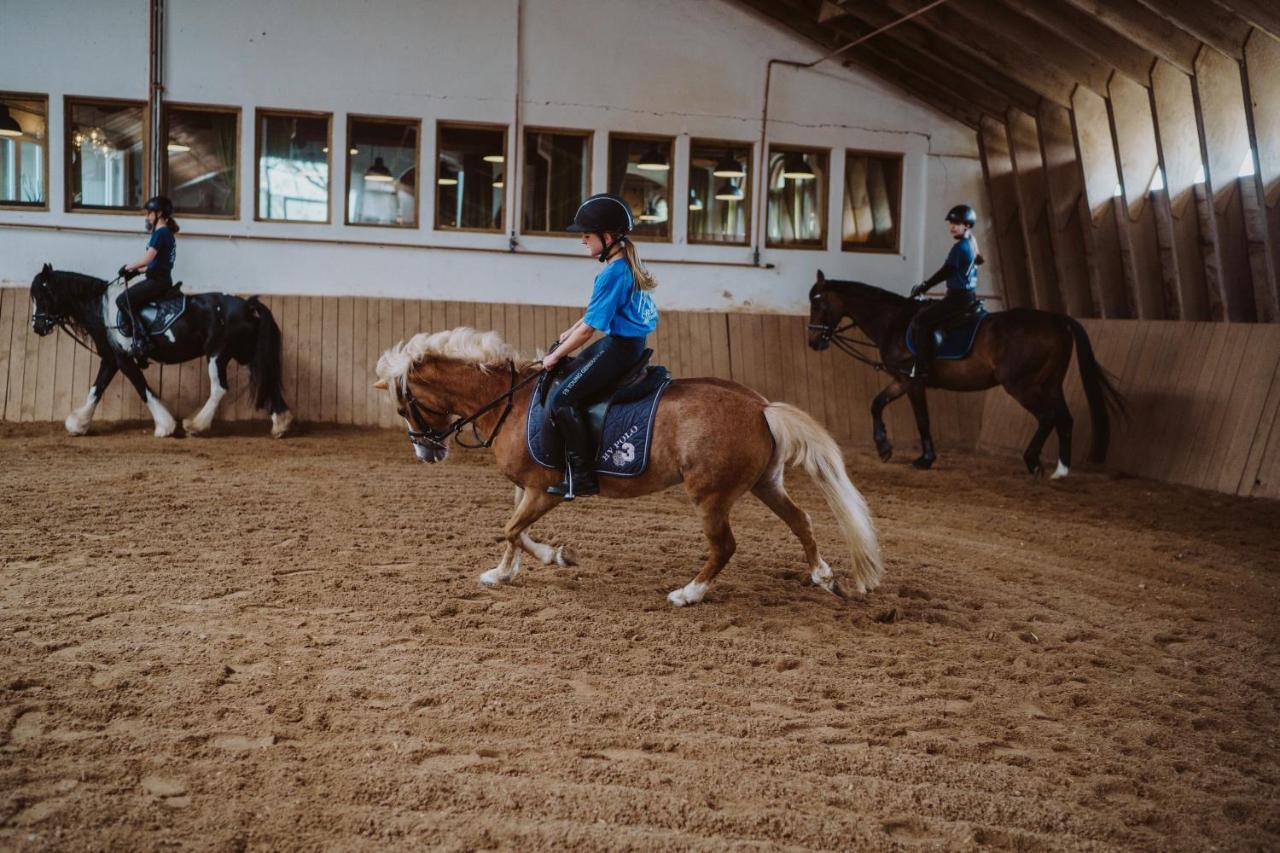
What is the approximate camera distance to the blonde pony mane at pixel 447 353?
17.9 ft

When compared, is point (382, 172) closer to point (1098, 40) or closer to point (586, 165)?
point (586, 165)

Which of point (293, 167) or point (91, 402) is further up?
point (293, 167)

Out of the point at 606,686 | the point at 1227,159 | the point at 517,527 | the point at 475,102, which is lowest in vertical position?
the point at 606,686

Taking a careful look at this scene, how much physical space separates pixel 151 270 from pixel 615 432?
22.6 ft

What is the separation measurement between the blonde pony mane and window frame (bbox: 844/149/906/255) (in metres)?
9.05

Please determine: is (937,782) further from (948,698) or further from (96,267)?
(96,267)

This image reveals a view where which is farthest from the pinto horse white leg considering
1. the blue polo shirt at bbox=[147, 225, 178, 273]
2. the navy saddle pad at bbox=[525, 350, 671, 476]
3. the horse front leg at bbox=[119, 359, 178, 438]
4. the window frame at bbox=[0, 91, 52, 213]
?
the navy saddle pad at bbox=[525, 350, 671, 476]

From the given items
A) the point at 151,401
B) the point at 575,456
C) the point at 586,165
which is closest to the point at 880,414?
the point at 586,165

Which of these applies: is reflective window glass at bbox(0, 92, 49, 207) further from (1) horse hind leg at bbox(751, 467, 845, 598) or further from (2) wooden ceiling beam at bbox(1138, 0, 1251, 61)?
(2) wooden ceiling beam at bbox(1138, 0, 1251, 61)

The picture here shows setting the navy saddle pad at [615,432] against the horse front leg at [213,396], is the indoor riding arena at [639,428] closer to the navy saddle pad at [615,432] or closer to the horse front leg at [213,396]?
the navy saddle pad at [615,432]

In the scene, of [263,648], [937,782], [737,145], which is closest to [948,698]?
[937,782]

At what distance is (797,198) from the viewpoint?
13578 mm

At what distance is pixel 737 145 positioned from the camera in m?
13.3

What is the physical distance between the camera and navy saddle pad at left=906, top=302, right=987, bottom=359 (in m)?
10.3
